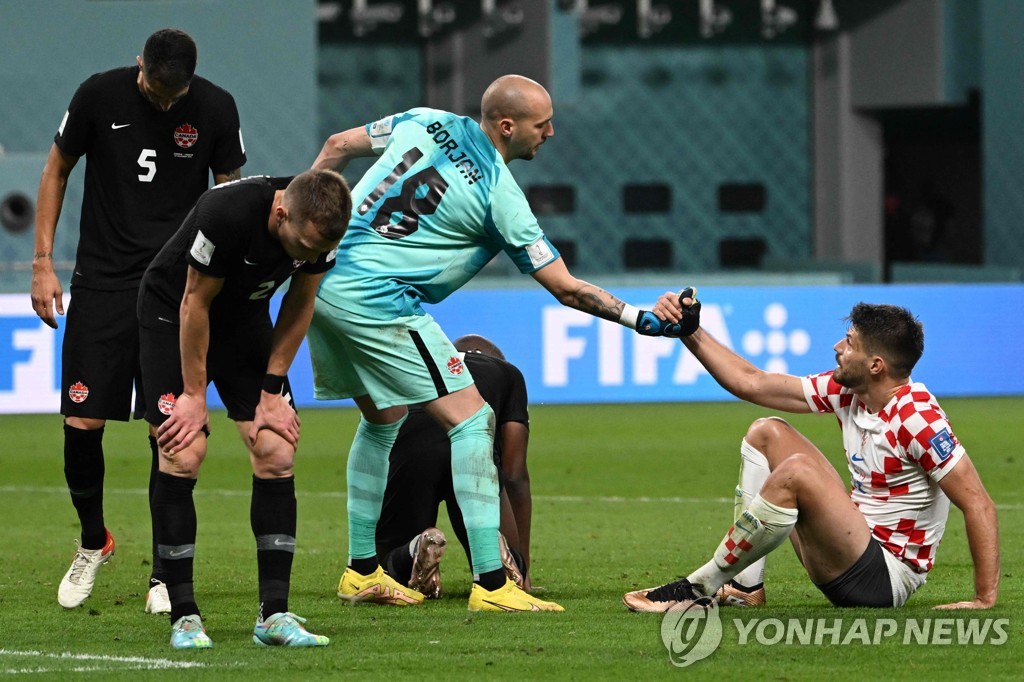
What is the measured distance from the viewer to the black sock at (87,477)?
6.89m

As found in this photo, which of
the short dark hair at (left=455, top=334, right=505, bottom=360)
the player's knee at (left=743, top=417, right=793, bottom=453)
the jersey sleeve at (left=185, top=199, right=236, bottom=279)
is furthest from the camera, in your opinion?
the short dark hair at (left=455, top=334, right=505, bottom=360)

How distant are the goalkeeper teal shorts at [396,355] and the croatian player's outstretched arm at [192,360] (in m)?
0.81

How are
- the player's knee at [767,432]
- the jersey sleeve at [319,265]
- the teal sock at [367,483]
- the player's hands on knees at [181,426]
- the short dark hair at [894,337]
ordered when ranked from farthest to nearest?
the teal sock at [367,483] → the player's knee at [767,432] → the short dark hair at [894,337] → the jersey sleeve at [319,265] → the player's hands on knees at [181,426]

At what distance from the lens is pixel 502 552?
6.68m

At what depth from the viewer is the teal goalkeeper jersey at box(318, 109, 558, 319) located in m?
6.41

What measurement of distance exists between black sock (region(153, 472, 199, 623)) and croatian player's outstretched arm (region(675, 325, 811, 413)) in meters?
1.89

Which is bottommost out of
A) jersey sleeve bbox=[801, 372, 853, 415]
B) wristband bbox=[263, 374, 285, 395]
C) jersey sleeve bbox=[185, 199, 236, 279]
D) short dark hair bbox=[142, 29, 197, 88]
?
jersey sleeve bbox=[801, 372, 853, 415]

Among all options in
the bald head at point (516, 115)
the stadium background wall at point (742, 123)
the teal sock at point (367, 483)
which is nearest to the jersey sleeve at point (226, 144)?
the bald head at point (516, 115)

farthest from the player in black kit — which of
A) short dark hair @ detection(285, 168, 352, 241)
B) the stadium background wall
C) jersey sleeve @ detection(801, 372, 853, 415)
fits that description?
the stadium background wall

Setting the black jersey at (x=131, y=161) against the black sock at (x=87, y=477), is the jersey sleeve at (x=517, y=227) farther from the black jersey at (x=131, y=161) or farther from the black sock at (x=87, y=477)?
the black sock at (x=87, y=477)

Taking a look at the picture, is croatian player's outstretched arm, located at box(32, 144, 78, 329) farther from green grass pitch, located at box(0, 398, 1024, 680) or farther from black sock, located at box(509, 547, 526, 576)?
black sock, located at box(509, 547, 526, 576)

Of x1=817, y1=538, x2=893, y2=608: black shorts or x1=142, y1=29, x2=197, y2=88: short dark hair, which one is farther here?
x1=142, y1=29, x2=197, y2=88: short dark hair

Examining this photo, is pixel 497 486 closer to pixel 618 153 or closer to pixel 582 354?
pixel 582 354

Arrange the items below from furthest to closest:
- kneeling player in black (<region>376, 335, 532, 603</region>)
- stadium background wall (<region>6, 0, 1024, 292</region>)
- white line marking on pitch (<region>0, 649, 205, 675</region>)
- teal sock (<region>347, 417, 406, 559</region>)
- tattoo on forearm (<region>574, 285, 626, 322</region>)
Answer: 1. stadium background wall (<region>6, 0, 1024, 292</region>)
2. kneeling player in black (<region>376, 335, 532, 603</region>)
3. teal sock (<region>347, 417, 406, 559</region>)
4. tattoo on forearm (<region>574, 285, 626, 322</region>)
5. white line marking on pitch (<region>0, 649, 205, 675</region>)
